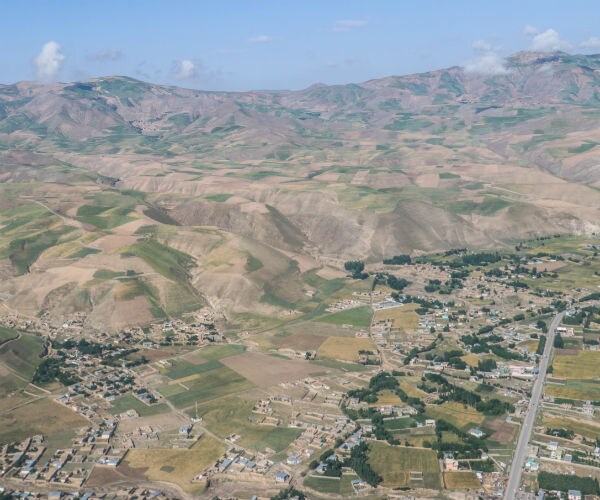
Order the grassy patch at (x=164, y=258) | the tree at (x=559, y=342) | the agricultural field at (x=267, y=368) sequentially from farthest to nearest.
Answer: the grassy patch at (x=164, y=258) < the tree at (x=559, y=342) < the agricultural field at (x=267, y=368)

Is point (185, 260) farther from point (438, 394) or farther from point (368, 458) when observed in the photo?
point (368, 458)

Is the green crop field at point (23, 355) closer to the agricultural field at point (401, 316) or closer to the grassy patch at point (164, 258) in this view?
the grassy patch at point (164, 258)

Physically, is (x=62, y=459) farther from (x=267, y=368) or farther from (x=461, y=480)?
(x=461, y=480)

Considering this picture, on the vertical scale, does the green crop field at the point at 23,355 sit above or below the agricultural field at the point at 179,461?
above

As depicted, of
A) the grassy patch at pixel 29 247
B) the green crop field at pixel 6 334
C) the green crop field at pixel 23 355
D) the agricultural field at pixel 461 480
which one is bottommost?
the agricultural field at pixel 461 480

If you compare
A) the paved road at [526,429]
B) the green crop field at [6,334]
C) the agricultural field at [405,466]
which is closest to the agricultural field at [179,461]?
the agricultural field at [405,466]

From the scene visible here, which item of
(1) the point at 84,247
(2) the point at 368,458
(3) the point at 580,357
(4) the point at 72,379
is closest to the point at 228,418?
(2) the point at 368,458

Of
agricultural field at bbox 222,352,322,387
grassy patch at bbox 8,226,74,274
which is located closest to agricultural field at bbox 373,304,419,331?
agricultural field at bbox 222,352,322,387

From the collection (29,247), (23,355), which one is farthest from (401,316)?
(29,247)
